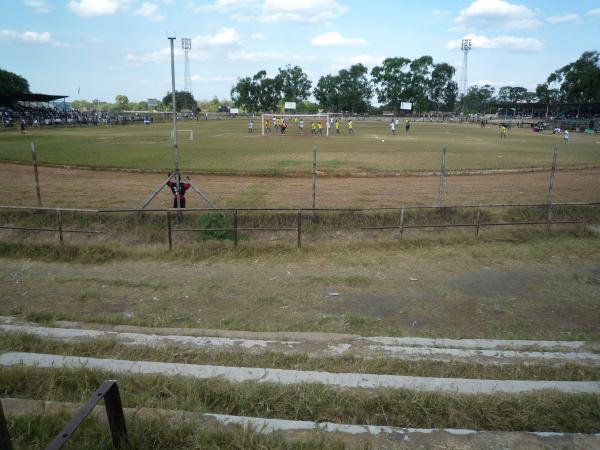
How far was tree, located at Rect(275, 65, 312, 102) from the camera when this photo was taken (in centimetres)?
14638

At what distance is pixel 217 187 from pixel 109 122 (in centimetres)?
7119

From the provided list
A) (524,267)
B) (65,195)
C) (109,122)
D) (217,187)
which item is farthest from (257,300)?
(109,122)

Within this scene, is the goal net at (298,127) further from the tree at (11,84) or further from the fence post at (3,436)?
the tree at (11,84)

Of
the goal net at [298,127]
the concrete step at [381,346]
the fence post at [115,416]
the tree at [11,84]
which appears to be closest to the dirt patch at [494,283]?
the concrete step at [381,346]

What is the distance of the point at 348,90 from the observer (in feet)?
469

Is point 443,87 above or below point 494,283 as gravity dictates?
above

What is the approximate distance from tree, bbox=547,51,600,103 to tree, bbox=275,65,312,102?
7753cm

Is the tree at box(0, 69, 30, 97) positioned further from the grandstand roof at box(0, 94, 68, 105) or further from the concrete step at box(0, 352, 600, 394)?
the concrete step at box(0, 352, 600, 394)

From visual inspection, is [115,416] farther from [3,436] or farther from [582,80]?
[582,80]

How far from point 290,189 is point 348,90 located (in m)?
133

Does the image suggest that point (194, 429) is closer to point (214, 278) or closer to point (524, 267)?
point (214, 278)

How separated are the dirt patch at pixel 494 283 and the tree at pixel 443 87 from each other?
150m

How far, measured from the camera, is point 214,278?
33.2ft

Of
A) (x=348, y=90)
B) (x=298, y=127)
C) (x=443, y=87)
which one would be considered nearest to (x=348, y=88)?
(x=348, y=90)
